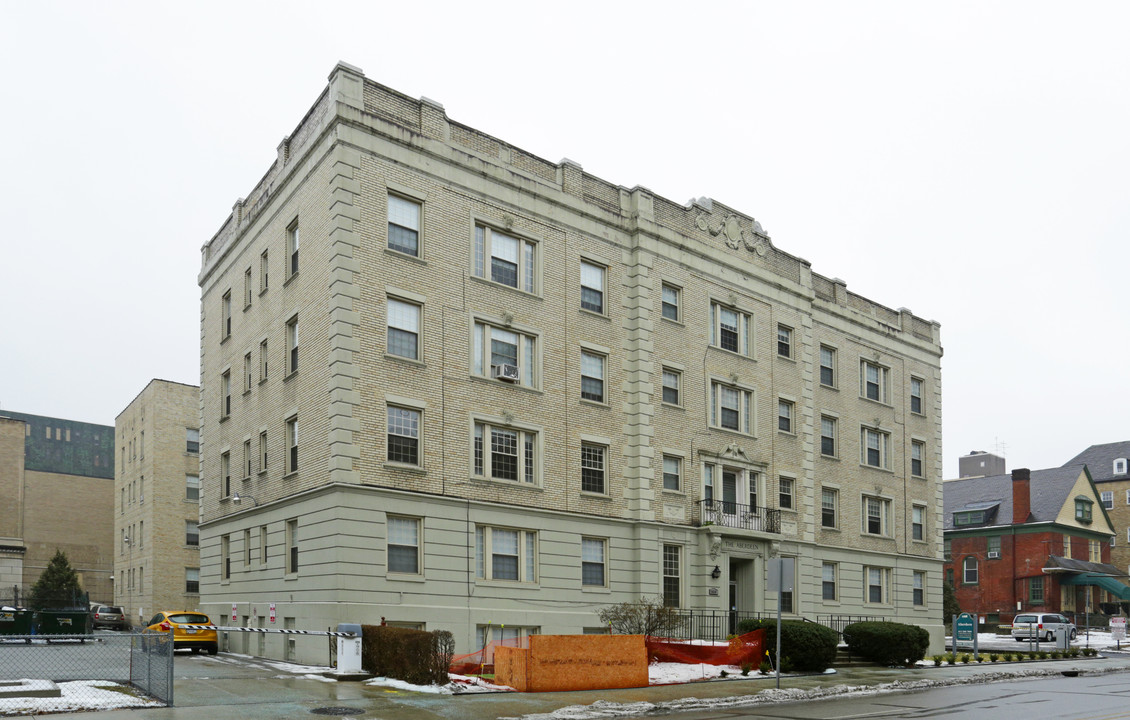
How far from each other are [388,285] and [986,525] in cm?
6149

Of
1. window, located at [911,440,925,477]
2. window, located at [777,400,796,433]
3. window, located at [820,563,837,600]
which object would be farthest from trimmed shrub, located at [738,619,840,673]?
window, located at [911,440,925,477]

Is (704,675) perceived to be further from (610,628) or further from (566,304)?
(566,304)

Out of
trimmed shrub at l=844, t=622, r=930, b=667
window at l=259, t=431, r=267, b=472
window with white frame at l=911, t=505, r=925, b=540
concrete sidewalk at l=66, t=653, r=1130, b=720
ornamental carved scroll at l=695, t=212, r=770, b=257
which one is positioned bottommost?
trimmed shrub at l=844, t=622, r=930, b=667

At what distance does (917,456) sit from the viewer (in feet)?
160

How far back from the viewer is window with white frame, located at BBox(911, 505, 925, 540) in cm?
4756

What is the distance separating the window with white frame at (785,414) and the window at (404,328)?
16904mm

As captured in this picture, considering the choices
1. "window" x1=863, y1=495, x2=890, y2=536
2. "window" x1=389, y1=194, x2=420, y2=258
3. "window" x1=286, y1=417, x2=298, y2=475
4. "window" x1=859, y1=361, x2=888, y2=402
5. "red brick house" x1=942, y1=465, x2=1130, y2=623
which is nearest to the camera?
"window" x1=389, y1=194, x2=420, y2=258

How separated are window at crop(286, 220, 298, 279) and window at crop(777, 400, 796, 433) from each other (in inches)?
769

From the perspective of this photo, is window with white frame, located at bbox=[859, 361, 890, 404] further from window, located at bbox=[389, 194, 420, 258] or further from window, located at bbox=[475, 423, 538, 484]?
window, located at bbox=[389, 194, 420, 258]

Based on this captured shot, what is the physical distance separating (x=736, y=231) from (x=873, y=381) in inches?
464

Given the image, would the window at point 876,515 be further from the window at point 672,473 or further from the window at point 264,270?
the window at point 264,270

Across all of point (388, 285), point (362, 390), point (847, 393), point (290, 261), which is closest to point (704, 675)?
point (362, 390)

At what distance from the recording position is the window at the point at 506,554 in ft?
96.8

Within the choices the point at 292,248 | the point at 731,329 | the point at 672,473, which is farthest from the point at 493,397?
the point at 731,329
